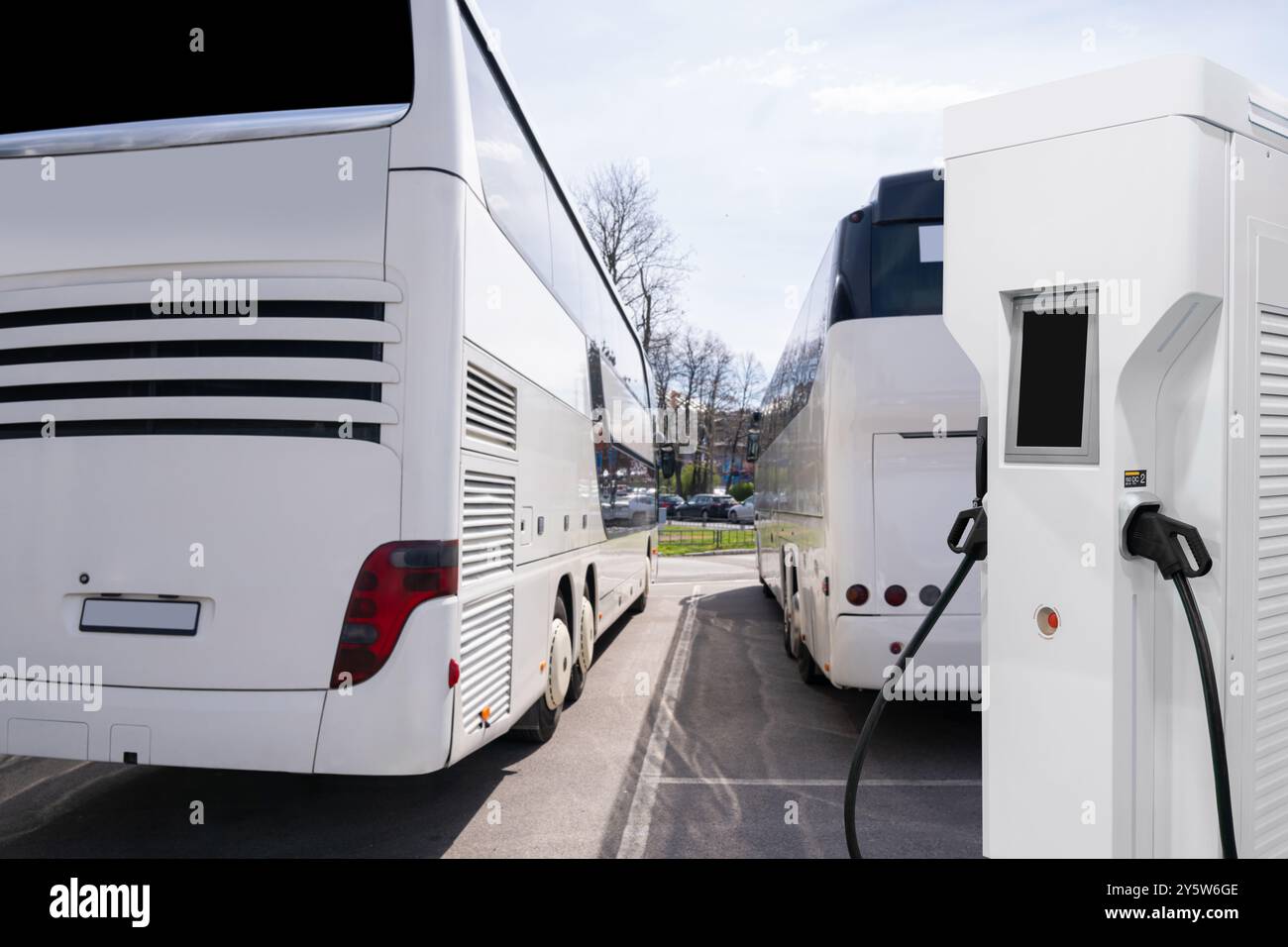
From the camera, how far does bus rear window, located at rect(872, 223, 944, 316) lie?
555cm

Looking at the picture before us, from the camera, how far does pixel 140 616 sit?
3514mm

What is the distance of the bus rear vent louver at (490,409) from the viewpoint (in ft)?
12.3

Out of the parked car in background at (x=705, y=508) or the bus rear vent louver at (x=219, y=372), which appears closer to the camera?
the bus rear vent louver at (x=219, y=372)

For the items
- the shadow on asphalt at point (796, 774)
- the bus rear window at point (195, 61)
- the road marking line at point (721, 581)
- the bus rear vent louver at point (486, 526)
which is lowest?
the road marking line at point (721, 581)

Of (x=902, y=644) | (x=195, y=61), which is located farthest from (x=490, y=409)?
(x=902, y=644)

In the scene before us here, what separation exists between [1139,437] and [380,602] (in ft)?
8.79

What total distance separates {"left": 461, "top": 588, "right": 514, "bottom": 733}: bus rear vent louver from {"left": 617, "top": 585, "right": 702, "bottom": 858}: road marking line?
0.90 m

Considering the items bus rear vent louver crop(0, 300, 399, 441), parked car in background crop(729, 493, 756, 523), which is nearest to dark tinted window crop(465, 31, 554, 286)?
bus rear vent louver crop(0, 300, 399, 441)

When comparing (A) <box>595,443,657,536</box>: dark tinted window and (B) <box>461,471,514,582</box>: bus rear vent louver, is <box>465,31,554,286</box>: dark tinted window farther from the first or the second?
(A) <box>595,443,657,536</box>: dark tinted window

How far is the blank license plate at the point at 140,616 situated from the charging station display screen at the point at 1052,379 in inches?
124

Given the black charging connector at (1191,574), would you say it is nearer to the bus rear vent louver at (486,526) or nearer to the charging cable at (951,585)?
the charging cable at (951,585)

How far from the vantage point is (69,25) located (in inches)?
154

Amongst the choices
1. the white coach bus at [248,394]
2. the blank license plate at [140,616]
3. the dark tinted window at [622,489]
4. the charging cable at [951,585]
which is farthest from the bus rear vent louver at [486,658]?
the dark tinted window at [622,489]
